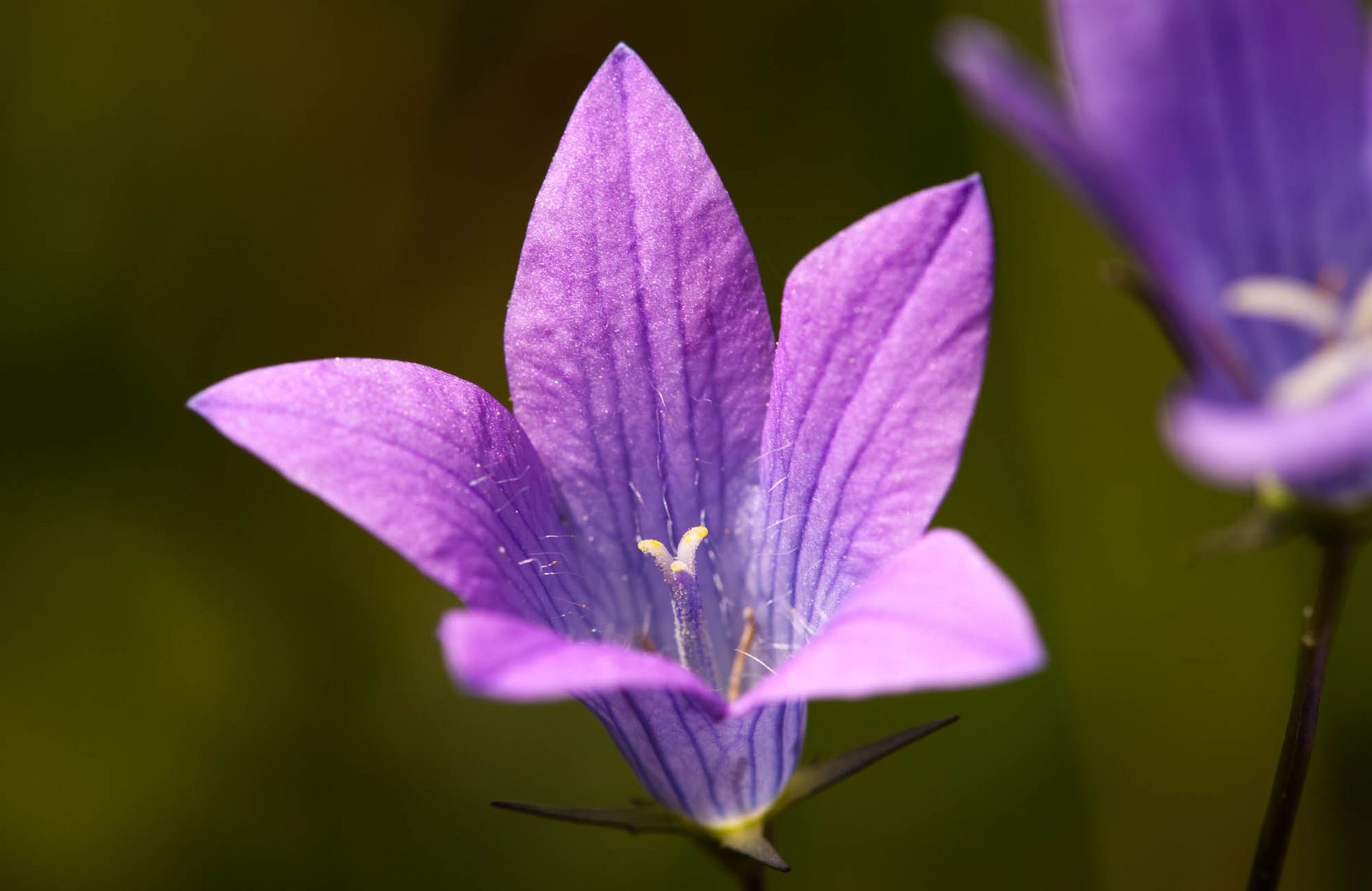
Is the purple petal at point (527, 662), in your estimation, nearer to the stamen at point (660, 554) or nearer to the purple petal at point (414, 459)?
the purple petal at point (414, 459)

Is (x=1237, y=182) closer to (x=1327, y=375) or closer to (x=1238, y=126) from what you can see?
(x=1238, y=126)

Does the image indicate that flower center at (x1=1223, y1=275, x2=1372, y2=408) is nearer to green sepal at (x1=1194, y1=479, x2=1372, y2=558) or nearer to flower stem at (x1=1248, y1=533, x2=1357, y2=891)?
green sepal at (x1=1194, y1=479, x2=1372, y2=558)

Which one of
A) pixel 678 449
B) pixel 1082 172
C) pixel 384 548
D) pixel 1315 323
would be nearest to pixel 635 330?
pixel 678 449

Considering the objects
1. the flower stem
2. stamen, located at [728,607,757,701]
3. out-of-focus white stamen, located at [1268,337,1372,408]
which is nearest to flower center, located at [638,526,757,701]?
stamen, located at [728,607,757,701]

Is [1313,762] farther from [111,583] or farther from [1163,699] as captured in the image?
[111,583]

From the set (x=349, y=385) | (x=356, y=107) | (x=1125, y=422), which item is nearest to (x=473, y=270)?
(x=356, y=107)
